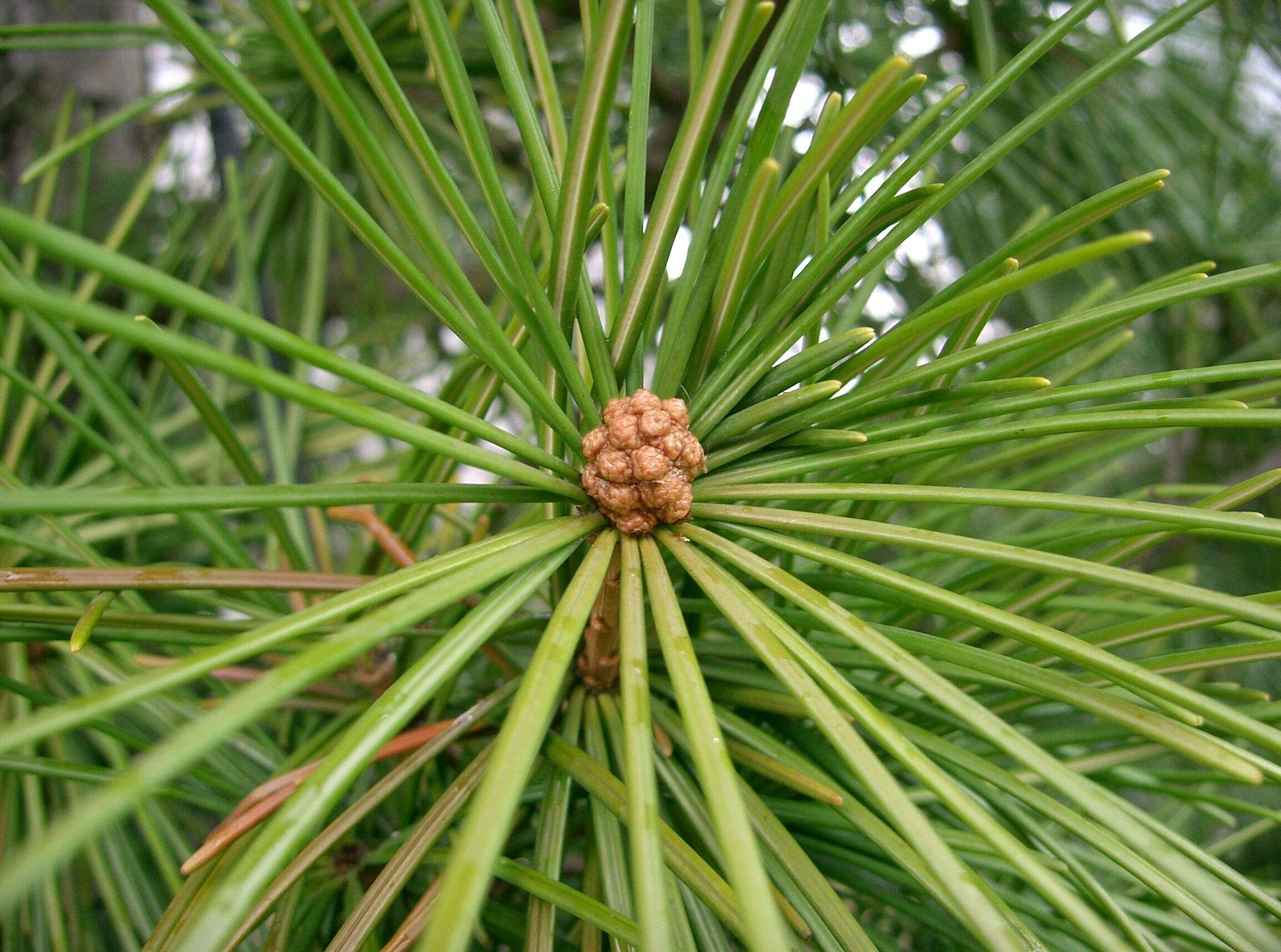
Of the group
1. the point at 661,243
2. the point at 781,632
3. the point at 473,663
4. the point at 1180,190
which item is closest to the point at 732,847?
the point at 781,632

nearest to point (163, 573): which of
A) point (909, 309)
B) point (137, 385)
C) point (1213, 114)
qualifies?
point (137, 385)

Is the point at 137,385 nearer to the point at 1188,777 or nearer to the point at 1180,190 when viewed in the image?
the point at 1188,777

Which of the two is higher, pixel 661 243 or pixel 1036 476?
pixel 661 243

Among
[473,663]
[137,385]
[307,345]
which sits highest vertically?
[137,385]

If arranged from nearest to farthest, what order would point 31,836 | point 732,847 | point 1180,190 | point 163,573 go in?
point 732,847, point 163,573, point 31,836, point 1180,190

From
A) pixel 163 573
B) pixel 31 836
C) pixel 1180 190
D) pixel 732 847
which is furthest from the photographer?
pixel 1180 190

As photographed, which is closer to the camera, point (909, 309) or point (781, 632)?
point (781, 632)
